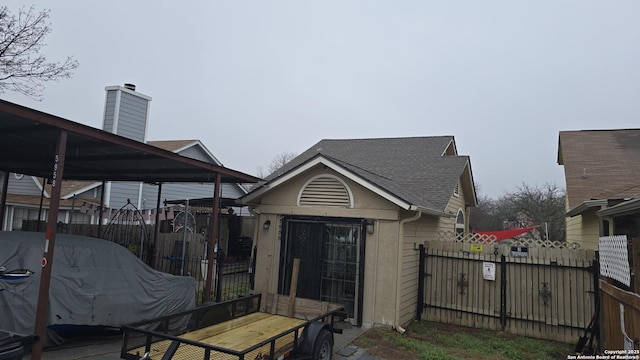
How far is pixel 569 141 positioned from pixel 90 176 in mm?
15998

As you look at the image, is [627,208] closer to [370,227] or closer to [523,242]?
[523,242]

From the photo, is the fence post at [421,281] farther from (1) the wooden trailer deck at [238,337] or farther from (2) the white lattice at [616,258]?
(1) the wooden trailer deck at [238,337]

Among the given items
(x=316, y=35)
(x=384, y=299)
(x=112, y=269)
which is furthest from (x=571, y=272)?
(x=316, y=35)

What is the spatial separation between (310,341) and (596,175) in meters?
10.3

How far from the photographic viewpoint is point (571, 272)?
26.0 feet

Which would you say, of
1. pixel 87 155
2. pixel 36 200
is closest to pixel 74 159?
pixel 87 155

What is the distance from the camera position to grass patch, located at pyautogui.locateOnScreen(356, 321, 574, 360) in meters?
6.61

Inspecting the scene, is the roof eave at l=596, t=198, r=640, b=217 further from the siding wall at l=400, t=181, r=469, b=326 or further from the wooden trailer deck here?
the wooden trailer deck

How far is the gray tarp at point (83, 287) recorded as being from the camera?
4941 mm

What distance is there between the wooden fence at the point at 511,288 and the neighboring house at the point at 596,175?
1.10 metres

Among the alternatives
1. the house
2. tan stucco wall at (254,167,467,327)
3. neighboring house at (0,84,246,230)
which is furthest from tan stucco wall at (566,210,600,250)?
neighboring house at (0,84,246,230)

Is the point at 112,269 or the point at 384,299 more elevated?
the point at 112,269

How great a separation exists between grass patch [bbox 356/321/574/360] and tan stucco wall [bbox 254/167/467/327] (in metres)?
0.50

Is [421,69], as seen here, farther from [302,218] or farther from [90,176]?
[90,176]
